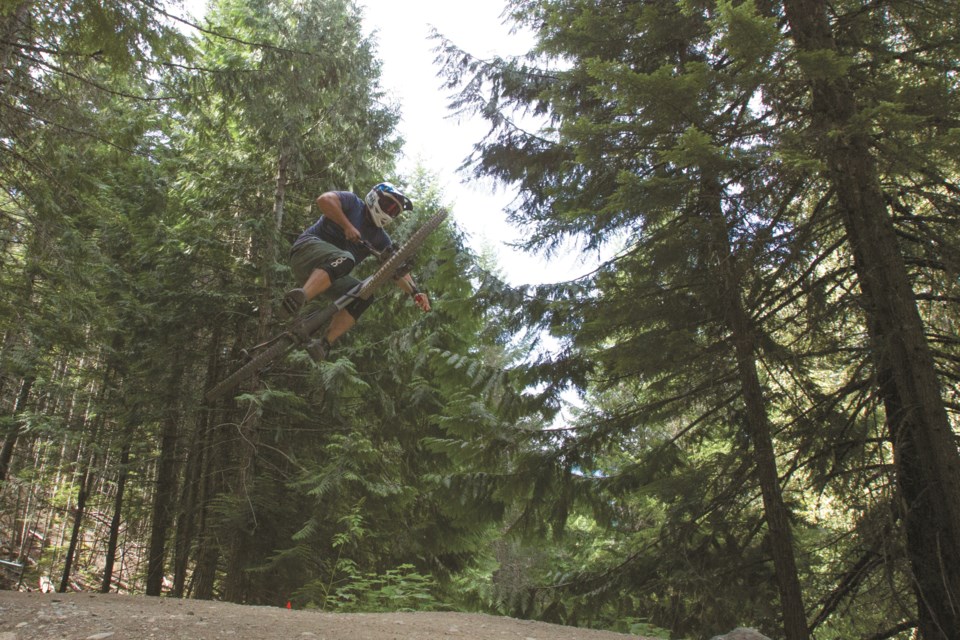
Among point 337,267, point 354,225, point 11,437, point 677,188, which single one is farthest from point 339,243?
point 11,437

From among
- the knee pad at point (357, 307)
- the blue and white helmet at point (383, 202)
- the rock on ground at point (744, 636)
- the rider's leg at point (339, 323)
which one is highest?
the blue and white helmet at point (383, 202)

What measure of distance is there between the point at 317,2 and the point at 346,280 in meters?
6.73

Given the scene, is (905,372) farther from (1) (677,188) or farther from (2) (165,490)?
(2) (165,490)

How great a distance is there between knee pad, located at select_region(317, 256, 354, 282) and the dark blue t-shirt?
28cm

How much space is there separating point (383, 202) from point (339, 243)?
28.8 inches

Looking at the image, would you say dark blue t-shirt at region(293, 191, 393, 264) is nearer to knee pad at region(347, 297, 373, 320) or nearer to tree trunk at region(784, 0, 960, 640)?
knee pad at region(347, 297, 373, 320)

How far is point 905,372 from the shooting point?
13.1 ft

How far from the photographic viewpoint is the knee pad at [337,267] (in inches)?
228

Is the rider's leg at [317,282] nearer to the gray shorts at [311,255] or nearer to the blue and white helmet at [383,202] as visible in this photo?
the gray shorts at [311,255]

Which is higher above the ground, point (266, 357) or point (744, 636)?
point (266, 357)

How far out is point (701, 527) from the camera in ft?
19.1

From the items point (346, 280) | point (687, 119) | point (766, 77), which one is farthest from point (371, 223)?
point (766, 77)

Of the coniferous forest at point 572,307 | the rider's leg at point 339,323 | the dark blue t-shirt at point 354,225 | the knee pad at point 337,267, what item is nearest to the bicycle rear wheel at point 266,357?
the rider's leg at point 339,323

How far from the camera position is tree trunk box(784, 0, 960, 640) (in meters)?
3.71
